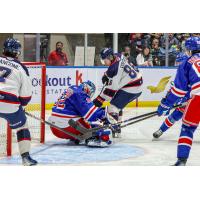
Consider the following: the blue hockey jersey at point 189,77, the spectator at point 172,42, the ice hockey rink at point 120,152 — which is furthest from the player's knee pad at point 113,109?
the spectator at point 172,42

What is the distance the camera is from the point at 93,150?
15.6ft

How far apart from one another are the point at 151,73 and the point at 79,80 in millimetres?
1061

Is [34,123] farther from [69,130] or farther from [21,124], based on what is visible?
[21,124]

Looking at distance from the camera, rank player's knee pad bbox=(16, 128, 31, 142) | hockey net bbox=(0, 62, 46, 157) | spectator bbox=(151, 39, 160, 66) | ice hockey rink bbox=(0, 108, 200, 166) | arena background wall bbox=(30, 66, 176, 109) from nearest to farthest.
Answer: player's knee pad bbox=(16, 128, 31, 142), ice hockey rink bbox=(0, 108, 200, 166), hockey net bbox=(0, 62, 46, 157), arena background wall bbox=(30, 66, 176, 109), spectator bbox=(151, 39, 160, 66)

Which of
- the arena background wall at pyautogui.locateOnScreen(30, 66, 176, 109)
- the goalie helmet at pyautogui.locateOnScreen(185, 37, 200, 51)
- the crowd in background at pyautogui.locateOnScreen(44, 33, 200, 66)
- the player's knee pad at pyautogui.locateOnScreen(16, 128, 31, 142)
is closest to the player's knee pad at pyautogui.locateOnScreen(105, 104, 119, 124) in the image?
the player's knee pad at pyautogui.locateOnScreen(16, 128, 31, 142)

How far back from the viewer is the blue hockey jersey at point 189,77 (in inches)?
151

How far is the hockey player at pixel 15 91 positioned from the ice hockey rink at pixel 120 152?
0.84 ft

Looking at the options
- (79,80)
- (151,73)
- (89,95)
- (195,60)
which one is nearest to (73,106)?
(89,95)

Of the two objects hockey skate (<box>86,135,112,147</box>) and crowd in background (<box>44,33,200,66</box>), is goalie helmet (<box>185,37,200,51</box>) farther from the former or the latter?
crowd in background (<box>44,33,200,66</box>)

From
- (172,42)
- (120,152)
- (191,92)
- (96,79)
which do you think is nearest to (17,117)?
(120,152)

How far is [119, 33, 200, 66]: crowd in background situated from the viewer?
28.0ft

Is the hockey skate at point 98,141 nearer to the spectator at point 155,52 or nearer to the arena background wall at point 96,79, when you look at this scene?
the arena background wall at point 96,79

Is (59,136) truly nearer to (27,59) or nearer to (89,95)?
(89,95)

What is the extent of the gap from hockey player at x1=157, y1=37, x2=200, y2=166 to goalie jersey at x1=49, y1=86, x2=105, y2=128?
1.04 meters
